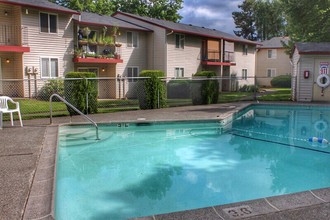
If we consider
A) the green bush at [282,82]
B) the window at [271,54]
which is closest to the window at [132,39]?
the green bush at [282,82]

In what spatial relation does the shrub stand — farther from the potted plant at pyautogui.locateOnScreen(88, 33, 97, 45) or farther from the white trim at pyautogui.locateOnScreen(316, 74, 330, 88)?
the white trim at pyautogui.locateOnScreen(316, 74, 330, 88)

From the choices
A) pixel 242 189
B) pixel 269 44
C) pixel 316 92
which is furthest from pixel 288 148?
pixel 269 44

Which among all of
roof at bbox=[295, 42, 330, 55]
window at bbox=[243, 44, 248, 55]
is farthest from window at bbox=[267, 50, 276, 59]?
roof at bbox=[295, 42, 330, 55]

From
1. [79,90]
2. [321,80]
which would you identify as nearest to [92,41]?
[79,90]

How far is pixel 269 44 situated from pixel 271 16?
52.2 ft

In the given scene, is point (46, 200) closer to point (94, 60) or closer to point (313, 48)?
point (94, 60)

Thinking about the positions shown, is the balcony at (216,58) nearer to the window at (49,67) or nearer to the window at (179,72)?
the window at (179,72)

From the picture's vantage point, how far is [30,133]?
816 cm

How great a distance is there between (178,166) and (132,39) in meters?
17.1

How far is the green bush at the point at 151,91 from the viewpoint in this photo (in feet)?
45.5

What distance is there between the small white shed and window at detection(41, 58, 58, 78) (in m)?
13.7

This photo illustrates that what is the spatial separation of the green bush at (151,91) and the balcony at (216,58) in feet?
43.3

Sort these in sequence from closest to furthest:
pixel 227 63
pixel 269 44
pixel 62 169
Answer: pixel 62 169, pixel 227 63, pixel 269 44

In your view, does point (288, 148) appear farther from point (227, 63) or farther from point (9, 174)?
point (227, 63)
